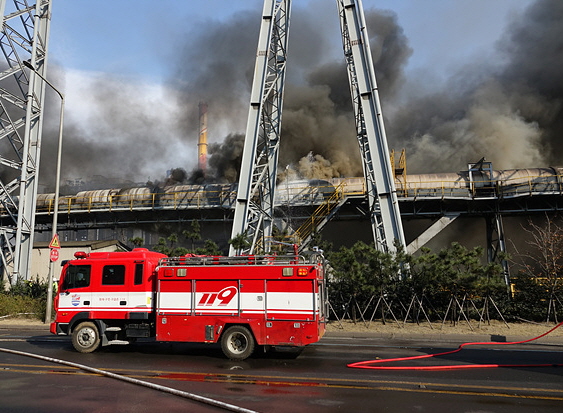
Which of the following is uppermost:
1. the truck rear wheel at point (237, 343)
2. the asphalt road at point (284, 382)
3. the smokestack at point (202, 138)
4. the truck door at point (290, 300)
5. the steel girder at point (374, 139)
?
the smokestack at point (202, 138)

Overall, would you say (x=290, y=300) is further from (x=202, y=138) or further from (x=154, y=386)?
(x=202, y=138)

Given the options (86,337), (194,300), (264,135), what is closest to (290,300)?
(194,300)

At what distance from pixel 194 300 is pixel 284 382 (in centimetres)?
369

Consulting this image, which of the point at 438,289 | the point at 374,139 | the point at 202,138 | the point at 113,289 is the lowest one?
the point at 438,289

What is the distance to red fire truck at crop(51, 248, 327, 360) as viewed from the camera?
34.1 feet

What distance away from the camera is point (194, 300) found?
431 inches

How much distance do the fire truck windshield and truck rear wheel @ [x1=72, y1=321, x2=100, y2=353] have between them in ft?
3.45

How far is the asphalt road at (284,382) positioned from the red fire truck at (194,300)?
59cm

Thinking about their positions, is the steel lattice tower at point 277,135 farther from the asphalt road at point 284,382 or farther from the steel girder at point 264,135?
the asphalt road at point 284,382

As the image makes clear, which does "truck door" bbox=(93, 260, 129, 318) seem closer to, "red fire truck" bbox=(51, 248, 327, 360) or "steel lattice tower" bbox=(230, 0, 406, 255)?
"red fire truck" bbox=(51, 248, 327, 360)

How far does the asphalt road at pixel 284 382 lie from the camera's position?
6.67m

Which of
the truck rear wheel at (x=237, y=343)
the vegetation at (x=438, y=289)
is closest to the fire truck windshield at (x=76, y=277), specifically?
the truck rear wheel at (x=237, y=343)

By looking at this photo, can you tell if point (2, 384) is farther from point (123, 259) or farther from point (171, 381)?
point (123, 259)

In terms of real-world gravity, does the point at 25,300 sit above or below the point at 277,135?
below
